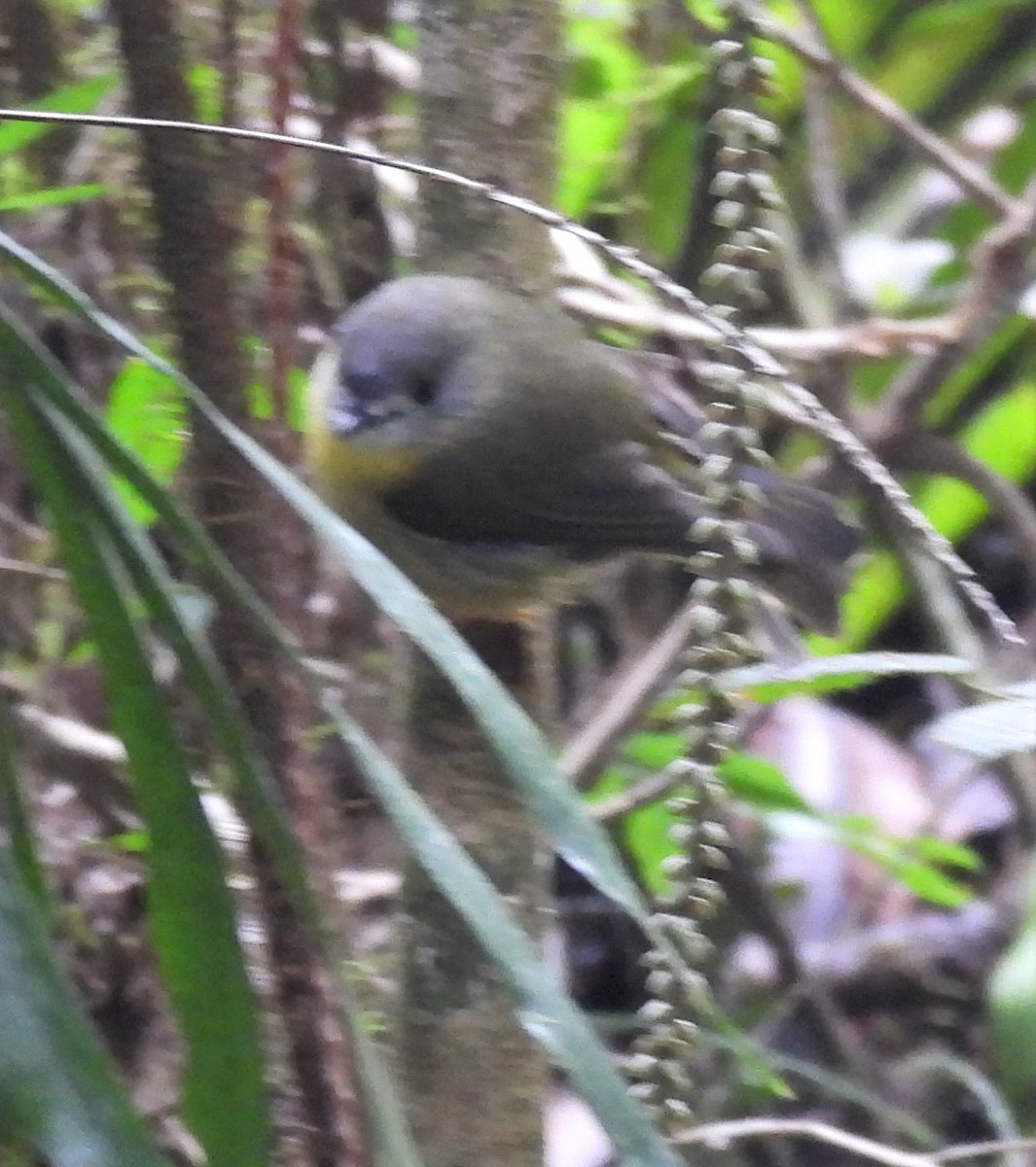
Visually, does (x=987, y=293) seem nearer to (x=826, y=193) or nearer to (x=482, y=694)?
(x=826, y=193)

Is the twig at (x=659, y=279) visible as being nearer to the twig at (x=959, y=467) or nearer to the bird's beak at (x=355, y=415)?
the bird's beak at (x=355, y=415)

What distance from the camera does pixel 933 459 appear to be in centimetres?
195

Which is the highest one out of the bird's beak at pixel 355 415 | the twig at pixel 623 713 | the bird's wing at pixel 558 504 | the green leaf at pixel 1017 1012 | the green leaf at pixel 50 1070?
the green leaf at pixel 50 1070

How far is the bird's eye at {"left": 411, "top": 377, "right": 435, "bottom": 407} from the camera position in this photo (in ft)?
5.74

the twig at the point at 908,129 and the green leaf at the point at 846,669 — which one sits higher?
the twig at the point at 908,129

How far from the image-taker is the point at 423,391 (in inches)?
69.2

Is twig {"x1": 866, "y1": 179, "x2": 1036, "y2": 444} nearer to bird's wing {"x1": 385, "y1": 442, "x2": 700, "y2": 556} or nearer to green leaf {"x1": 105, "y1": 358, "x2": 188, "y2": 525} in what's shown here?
bird's wing {"x1": 385, "y1": 442, "x2": 700, "y2": 556}

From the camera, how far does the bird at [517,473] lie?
5.33 feet

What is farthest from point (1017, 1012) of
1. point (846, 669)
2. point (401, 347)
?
point (401, 347)

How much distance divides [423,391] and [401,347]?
0.13 metres

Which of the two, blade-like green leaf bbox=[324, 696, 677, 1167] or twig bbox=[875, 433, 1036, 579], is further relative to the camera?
twig bbox=[875, 433, 1036, 579]

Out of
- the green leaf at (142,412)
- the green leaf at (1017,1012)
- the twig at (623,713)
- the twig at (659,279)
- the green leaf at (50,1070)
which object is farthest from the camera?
the twig at (623,713)

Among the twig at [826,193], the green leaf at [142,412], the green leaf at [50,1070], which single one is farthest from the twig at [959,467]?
the green leaf at [50,1070]

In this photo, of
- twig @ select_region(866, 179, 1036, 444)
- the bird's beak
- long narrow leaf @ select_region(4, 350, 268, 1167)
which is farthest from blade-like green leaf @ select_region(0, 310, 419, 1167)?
twig @ select_region(866, 179, 1036, 444)
